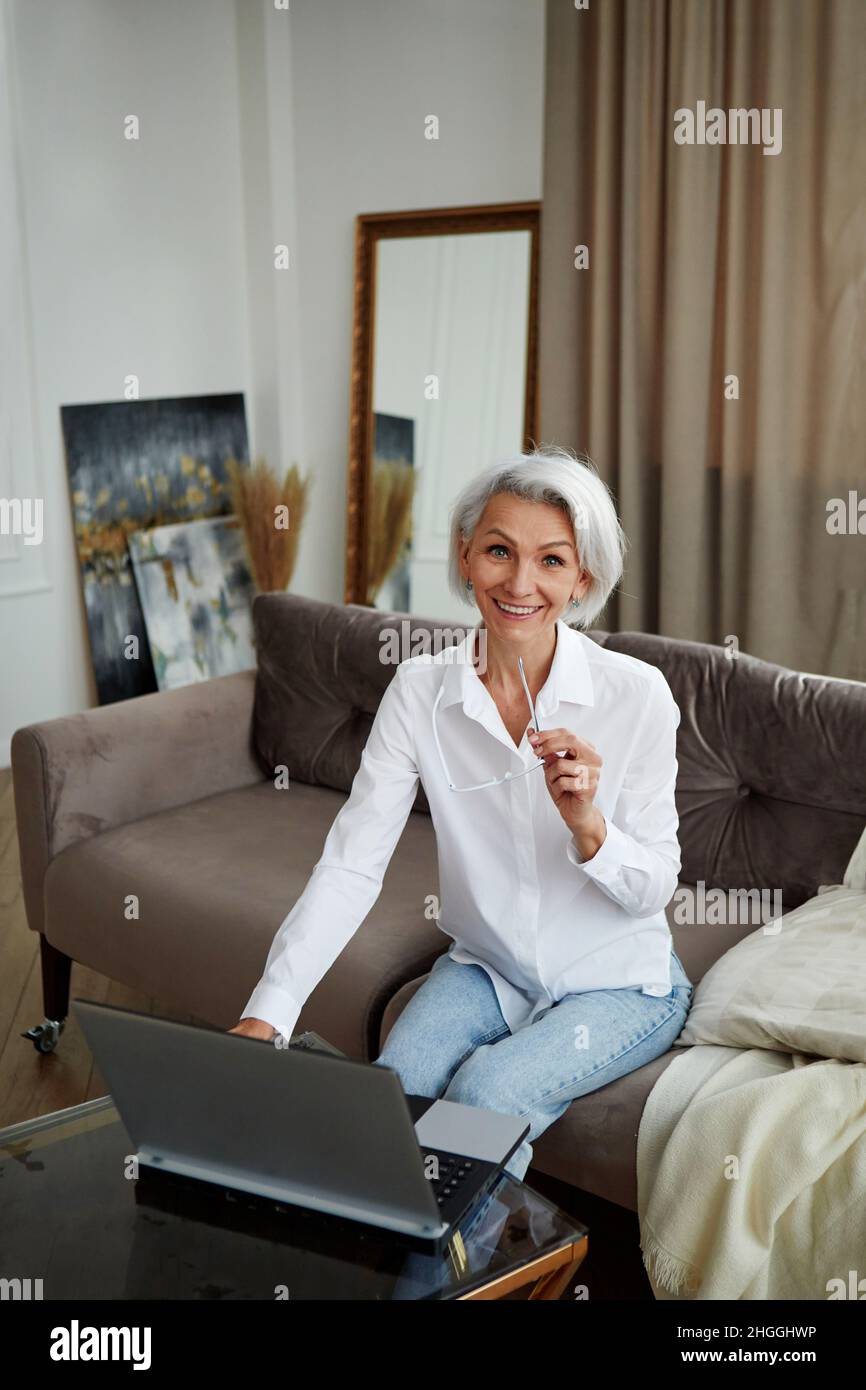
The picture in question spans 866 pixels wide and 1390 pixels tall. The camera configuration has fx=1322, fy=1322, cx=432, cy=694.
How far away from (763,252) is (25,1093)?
2.49m

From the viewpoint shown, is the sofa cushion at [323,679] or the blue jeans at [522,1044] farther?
the sofa cushion at [323,679]

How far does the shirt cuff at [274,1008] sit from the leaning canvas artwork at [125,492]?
289 centimetres

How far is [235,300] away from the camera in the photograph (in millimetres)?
4535

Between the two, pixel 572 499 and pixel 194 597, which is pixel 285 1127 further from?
pixel 194 597

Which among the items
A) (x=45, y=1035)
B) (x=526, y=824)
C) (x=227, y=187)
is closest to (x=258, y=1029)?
(x=526, y=824)

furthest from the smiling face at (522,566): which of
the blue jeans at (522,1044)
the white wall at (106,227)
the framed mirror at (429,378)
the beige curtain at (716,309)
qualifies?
the white wall at (106,227)

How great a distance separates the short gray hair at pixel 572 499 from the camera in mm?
1627

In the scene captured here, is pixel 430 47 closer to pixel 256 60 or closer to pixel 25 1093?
pixel 256 60

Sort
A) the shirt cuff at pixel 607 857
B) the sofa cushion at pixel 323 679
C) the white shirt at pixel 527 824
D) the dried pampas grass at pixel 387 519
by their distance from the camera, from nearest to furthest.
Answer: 1. the shirt cuff at pixel 607 857
2. the white shirt at pixel 527 824
3. the sofa cushion at pixel 323 679
4. the dried pampas grass at pixel 387 519

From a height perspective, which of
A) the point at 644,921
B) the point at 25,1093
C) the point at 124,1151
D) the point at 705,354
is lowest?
the point at 25,1093

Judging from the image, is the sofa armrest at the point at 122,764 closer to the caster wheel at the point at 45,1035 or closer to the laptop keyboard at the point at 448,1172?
the caster wheel at the point at 45,1035

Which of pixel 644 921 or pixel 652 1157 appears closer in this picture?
pixel 652 1157

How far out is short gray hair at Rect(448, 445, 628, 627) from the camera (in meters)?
1.63

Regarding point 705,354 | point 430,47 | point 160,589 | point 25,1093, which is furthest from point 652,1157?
point 430,47
